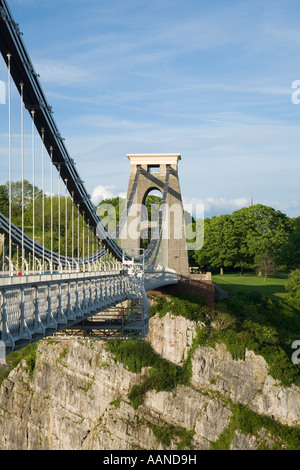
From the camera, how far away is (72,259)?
2822 cm

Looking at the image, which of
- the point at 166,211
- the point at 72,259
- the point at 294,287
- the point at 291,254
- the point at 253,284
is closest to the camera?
Answer: the point at 72,259


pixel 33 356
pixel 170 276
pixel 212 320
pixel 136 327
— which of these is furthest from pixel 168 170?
pixel 136 327

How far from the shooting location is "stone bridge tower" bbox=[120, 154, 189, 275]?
174 ft

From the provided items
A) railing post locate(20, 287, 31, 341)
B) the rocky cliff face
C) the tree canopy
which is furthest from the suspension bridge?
the tree canopy

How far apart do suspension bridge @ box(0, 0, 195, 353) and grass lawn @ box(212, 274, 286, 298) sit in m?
8.59

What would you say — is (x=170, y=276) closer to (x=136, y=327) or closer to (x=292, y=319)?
(x=292, y=319)

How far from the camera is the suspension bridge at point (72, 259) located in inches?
579

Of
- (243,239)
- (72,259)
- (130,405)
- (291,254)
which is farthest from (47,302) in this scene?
(243,239)

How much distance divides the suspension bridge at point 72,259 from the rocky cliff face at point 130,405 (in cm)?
632

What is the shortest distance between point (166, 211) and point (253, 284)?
14161 millimetres

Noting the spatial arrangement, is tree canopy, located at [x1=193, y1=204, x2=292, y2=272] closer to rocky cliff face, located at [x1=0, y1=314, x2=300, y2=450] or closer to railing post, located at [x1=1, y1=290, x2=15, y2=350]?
rocky cliff face, located at [x1=0, y1=314, x2=300, y2=450]

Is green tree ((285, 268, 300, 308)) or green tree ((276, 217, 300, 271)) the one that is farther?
green tree ((276, 217, 300, 271))

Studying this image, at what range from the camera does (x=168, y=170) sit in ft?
182

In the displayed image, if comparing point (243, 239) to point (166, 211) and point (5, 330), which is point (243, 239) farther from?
point (5, 330)
